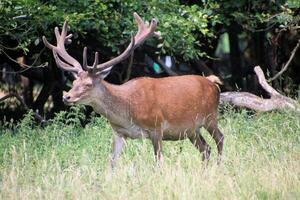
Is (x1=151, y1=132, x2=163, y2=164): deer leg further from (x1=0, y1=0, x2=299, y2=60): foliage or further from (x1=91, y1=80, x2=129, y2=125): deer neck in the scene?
(x1=0, y1=0, x2=299, y2=60): foliage

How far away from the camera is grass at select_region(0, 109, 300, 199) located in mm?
6895

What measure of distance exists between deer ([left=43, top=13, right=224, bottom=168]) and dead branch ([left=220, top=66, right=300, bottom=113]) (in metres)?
1.31

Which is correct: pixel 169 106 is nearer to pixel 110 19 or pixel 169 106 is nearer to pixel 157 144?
pixel 157 144

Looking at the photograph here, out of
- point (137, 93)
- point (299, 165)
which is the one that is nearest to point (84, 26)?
point (137, 93)

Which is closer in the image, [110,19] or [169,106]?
[169,106]

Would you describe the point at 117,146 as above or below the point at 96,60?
below

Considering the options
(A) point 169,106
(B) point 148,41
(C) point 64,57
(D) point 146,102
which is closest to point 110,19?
(B) point 148,41

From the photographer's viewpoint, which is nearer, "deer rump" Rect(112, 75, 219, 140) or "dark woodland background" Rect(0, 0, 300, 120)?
"deer rump" Rect(112, 75, 219, 140)

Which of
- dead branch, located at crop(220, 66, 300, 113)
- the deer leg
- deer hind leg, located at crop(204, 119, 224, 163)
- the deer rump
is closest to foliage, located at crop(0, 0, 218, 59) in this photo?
dead branch, located at crop(220, 66, 300, 113)

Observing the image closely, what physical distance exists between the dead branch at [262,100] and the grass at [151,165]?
203 millimetres

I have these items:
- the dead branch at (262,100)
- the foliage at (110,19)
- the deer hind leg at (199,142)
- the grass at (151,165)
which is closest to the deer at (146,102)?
the deer hind leg at (199,142)

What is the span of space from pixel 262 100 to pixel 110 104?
2.87 metres

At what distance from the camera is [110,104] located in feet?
29.3

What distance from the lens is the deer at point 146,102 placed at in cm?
886
